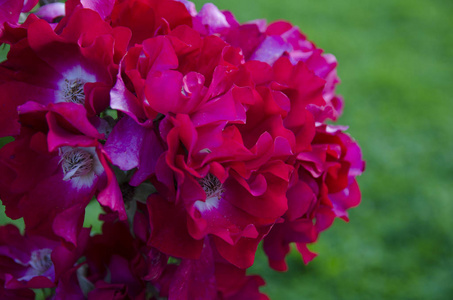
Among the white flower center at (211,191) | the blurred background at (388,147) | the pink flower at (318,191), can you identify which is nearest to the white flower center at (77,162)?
the white flower center at (211,191)

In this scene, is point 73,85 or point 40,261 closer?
point 73,85

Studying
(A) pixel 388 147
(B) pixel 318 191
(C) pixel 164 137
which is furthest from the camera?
(A) pixel 388 147

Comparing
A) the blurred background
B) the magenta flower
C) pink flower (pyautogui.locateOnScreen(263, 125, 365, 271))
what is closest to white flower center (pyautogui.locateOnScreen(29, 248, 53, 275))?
the magenta flower

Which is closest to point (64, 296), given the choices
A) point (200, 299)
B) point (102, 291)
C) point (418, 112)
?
point (102, 291)

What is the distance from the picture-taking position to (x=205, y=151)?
0.69 meters

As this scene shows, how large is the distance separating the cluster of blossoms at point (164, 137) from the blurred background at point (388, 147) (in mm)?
1191

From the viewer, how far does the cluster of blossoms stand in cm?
64

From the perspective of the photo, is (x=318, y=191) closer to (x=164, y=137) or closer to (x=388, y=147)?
(x=164, y=137)

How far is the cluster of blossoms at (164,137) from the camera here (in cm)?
64

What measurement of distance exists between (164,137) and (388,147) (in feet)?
9.05

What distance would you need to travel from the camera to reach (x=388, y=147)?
320 centimetres

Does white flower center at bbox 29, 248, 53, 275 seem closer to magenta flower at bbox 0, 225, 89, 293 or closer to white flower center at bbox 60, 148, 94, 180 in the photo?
magenta flower at bbox 0, 225, 89, 293

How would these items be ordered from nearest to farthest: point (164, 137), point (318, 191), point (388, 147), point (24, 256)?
point (164, 137) < point (318, 191) < point (24, 256) < point (388, 147)

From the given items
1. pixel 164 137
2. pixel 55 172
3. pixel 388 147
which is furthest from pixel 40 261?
pixel 388 147
